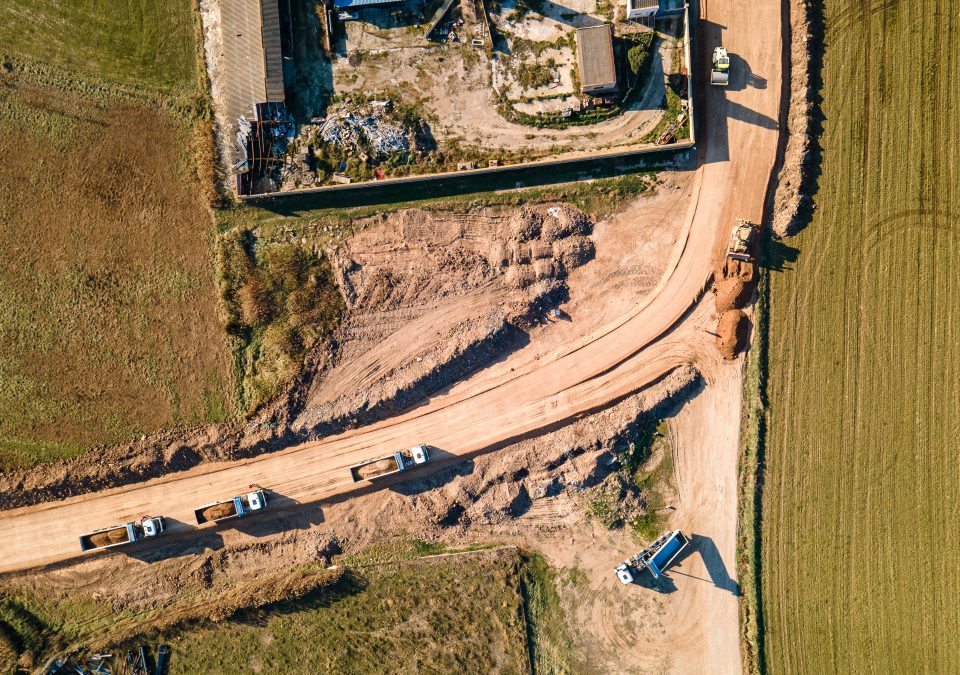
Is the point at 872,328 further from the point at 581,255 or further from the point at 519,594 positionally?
the point at 519,594

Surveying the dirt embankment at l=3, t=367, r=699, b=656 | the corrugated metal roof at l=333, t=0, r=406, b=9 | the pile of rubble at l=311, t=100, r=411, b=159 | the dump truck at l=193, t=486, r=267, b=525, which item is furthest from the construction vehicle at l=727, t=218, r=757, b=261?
the dump truck at l=193, t=486, r=267, b=525

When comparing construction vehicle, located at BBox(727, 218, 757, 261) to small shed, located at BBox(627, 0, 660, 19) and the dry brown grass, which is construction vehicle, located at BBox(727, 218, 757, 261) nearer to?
small shed, located at BBox(627, 0, 660, 19)

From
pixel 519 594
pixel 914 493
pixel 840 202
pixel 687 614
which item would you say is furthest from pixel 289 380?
pixel 914 493

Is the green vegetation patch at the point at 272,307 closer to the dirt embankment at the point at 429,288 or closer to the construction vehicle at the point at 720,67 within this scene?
the dirt embankment at the point at 429,288

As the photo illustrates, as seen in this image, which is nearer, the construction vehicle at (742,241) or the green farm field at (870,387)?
the construction vehicle at (742,241)

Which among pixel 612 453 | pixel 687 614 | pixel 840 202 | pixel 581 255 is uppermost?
pixel 840 202

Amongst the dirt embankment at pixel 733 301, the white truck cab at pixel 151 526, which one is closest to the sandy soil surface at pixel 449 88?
the dirt embankment at pixel 733 301
